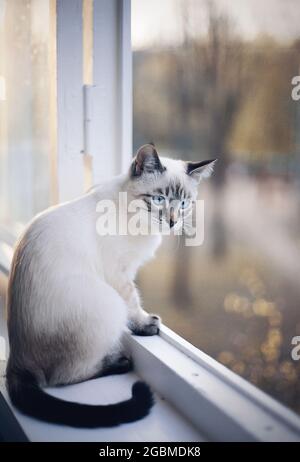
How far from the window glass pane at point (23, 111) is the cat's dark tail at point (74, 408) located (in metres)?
0.91

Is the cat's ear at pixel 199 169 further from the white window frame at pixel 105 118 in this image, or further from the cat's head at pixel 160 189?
the white window frame at pixel 105 118

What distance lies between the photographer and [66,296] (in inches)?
44.5

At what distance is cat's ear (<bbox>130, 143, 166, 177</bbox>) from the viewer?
4.08ft

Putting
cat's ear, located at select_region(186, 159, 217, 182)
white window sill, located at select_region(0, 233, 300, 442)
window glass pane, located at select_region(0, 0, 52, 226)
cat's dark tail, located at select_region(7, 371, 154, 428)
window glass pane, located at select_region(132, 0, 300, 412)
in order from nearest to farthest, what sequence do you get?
white window sill, located at select_region(0, 233, 300, 442) < cat's dark tail, located at select_region(7, 371, 154, 428) < window glass pane, located at select_region(132, 0, 300, 412) < cat's ear, located at select_region(186, 159, 217, 182) < window glass pane, located at select_region(0, 0, 52, 226)

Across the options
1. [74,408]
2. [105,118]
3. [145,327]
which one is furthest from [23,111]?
[74,408]

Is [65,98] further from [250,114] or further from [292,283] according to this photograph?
[292,283]

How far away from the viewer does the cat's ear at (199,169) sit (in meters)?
1.32

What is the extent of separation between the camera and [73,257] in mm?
1181

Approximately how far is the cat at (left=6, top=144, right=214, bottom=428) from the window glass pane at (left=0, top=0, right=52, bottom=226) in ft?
2.00

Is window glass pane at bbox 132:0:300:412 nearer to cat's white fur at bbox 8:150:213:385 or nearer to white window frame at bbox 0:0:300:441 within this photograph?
white window frame at bbox 0:0:300:441

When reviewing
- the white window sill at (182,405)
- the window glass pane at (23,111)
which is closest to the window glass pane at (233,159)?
the white window sill at (182,405)

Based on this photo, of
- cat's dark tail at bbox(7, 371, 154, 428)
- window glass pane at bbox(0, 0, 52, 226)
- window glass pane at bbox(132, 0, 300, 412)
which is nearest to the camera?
cat's dark tail at bbox(7, 371, 154, 428)

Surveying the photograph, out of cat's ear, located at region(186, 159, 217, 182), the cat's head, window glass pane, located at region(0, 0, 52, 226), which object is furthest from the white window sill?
window glass pane, located at region(0, 0, 52, 226)

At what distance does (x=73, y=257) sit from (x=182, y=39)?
0.85 m
